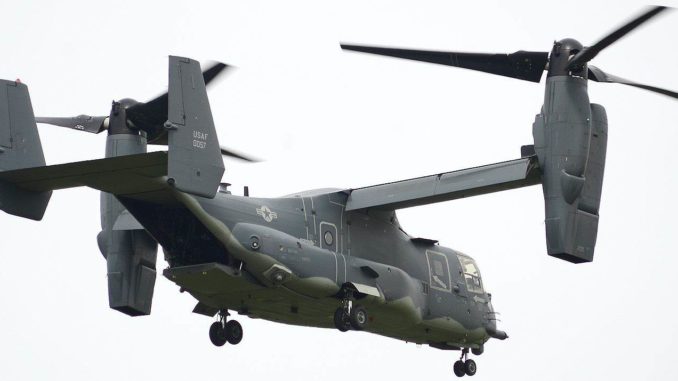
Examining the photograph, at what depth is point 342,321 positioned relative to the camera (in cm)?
3828

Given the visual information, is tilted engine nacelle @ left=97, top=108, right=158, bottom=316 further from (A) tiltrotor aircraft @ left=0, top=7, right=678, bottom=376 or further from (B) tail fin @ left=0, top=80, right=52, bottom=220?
(B) tail fin @ left=0, top=80, right=52, bottom=220

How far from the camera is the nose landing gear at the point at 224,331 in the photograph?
39719 millimetres

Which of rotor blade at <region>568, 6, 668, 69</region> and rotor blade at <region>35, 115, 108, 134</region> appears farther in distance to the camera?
rotor blade at <region>35, 115, 108, 134</region>

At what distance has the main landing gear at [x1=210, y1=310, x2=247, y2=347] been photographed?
39.7 metres

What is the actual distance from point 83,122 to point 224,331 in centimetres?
637

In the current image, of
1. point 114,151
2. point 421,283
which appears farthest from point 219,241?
point 421,283

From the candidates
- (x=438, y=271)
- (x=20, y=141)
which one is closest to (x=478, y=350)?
(x=438, y=271)

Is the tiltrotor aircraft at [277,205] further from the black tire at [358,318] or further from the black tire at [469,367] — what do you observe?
the black tire at [469,367]

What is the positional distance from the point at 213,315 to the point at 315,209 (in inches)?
162

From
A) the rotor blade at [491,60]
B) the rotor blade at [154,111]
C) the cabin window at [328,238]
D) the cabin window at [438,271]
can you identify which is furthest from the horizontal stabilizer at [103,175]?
the cabin window at [438,271]

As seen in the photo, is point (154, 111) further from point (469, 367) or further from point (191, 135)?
point (469, 367)

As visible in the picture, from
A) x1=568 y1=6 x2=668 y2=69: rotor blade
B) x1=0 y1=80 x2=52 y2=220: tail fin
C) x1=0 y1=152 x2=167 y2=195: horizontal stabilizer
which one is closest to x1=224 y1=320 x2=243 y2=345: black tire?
x1=0 y1=152 x2=167 y2=195: horizontal stabilizer

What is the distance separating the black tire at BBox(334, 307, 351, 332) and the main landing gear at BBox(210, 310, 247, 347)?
2.87 m

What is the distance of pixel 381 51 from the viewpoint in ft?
120
